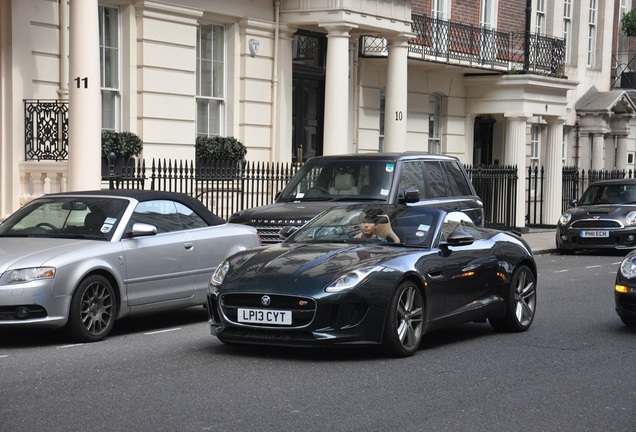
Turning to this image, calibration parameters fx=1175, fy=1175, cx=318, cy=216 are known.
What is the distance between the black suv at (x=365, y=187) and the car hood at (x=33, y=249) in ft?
14.6

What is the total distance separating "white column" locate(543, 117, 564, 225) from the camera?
33.4 m

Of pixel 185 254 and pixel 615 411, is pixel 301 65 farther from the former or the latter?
pixel 615 411

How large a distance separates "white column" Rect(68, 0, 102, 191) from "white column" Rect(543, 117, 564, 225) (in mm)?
18102

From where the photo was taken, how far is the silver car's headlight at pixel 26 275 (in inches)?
416

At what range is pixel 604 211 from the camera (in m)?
24.2

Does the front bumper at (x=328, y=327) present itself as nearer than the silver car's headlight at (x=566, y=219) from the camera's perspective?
Yes

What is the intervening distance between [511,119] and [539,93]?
3.59ft

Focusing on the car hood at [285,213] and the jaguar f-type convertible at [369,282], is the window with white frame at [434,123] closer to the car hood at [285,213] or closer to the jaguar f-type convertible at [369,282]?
the car hood at [285,213]

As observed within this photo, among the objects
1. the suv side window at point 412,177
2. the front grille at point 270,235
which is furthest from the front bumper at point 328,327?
the suv side window at point 412,177

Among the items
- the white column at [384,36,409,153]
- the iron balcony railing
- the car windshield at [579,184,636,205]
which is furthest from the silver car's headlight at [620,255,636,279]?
the iron balcony railing

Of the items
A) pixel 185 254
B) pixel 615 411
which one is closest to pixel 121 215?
pixel 185 254

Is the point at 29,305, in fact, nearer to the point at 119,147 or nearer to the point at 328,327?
the point at 328,327

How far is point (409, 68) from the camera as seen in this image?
3009cm

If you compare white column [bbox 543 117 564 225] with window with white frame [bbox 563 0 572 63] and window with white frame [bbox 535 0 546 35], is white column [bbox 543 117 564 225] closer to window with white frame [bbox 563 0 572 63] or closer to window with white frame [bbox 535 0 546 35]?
window with white frame [bbox 535 0 546 35]
